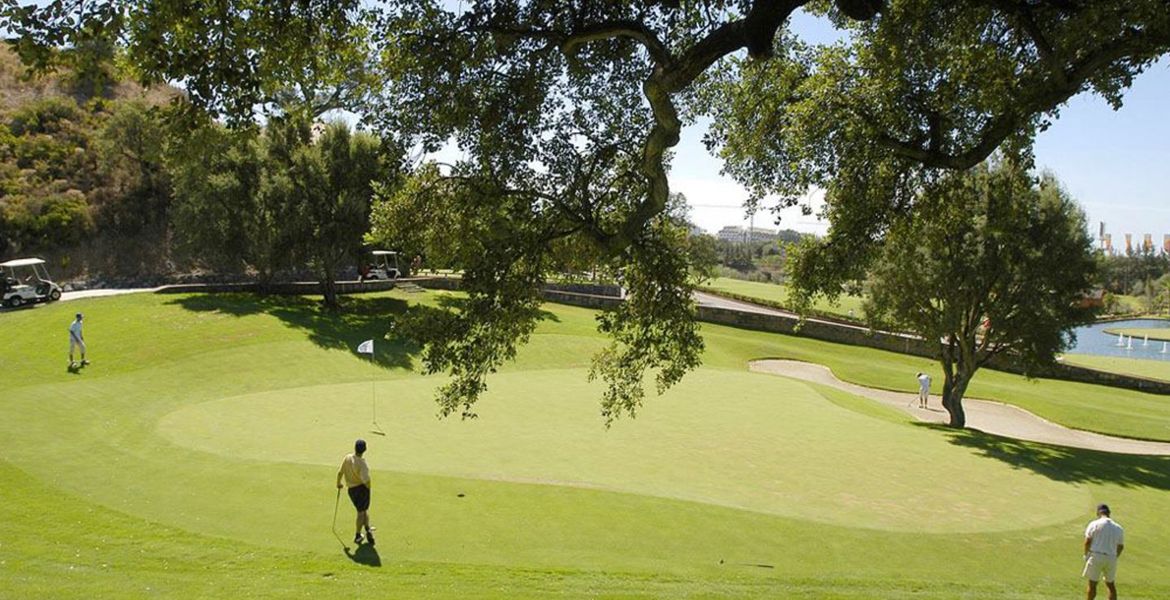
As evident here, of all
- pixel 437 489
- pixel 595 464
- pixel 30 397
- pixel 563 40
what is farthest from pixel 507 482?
pixel 30 397

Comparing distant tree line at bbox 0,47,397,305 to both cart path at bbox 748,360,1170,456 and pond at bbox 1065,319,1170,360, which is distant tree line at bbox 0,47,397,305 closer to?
cart path at bbox 748,360,1170,456

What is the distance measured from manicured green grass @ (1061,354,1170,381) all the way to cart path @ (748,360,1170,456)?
56.7ft

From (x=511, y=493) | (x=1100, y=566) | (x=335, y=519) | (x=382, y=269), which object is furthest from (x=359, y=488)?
(x=382, y=269)

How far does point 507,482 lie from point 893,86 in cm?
1072

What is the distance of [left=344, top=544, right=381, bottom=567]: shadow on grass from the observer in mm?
12008

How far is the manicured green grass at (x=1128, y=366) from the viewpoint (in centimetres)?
4966

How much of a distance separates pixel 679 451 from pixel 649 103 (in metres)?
11.4

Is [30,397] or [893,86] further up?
[893,86]

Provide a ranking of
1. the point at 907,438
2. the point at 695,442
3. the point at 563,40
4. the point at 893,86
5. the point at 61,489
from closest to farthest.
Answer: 1. the point at 563,40
2. the point at 893,86
3. the point at 61,489
4. the point at 695,442
5. the point at 907,438

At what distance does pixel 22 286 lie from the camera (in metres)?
37.6

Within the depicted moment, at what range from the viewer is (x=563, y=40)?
36.0 ft

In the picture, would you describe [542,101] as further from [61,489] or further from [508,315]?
[61,489]

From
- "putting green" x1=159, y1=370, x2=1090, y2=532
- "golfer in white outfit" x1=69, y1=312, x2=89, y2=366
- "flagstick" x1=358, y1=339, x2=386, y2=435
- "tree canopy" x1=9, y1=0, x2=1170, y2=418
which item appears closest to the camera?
"tree canopy" x1=9, y1=0, x2=1170, y2=418

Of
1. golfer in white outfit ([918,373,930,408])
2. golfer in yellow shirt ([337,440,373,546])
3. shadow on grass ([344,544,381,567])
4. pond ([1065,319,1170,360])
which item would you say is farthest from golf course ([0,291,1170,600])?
pond ([1065,319,1170,360])
